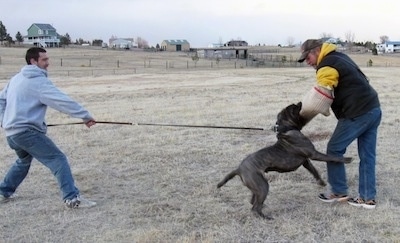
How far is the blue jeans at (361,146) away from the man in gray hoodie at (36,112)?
2.61 m

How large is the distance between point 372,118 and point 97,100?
505 inches

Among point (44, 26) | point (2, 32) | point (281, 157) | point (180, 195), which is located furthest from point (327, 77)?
point (44, 26)

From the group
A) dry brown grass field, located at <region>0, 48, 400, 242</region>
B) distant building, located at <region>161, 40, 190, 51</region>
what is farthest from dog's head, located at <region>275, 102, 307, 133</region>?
distant building, located at <region>161, 40, 190, 51</region>

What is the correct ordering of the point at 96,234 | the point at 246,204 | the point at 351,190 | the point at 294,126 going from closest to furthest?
the point at 96,234 < the point at 294,126 < the point at 246,204 < the point at 351,190

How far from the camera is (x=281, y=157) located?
16.5ft

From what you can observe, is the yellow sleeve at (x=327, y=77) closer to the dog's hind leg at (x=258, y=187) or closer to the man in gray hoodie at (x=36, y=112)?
the dog's hind leg at (x=258, y=187)

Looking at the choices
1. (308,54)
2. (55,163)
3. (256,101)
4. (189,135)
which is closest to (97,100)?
(256,101)

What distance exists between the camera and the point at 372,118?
4.98 m

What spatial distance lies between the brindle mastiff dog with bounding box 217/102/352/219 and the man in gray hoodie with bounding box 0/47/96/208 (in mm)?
1762

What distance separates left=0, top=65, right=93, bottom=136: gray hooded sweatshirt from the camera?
5051 millimetres

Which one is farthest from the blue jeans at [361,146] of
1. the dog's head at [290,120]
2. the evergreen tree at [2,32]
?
the evergreen tree at [2,32]

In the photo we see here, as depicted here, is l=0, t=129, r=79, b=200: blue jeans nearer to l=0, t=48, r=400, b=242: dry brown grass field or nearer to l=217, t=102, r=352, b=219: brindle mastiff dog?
l=0, t=48, r=400, b=242: dry brown grass field

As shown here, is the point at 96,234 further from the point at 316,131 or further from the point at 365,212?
the point at 316,131

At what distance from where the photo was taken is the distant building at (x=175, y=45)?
120438 mm
